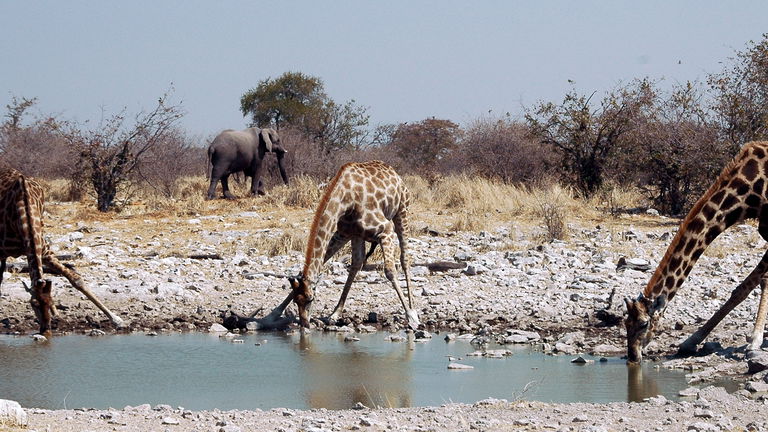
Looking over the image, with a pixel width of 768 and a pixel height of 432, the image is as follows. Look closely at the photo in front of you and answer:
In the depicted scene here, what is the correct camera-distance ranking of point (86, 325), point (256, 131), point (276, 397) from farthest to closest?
point (256, 131)
point (86, 325)
point (276, 397)

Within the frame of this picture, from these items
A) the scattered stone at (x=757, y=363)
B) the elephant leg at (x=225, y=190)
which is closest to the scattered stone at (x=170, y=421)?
the scattered stone at (x=757, y=363)

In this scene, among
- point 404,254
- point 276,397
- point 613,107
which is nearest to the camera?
point 276,397

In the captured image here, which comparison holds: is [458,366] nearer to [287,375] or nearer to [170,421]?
[287,375]

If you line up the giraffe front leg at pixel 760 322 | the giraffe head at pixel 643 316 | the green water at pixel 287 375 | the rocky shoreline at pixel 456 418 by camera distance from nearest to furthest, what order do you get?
the rocky shoreline at pixel 456 418 → the green water at pixel 287 375 → the giraffe head at pixel 643 316 → the giraffe front leg at pixel 760 322

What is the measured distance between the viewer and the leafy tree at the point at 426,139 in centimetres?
4300

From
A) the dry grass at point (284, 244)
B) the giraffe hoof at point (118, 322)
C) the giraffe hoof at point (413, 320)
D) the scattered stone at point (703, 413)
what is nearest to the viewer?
the scattered stone at point (703, 413)

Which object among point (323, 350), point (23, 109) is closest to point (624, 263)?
point (323, 350)

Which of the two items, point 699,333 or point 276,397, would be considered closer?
point 276,397

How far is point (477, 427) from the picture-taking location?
6477 millimetres

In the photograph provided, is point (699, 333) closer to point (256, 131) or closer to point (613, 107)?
point (613, 107)

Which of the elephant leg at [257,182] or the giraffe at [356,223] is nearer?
the giraffe at [356,223]

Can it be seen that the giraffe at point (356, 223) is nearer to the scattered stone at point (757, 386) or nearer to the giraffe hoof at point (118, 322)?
the giraffe hoof at point (118, 322)

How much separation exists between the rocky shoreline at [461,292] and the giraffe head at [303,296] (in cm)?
89

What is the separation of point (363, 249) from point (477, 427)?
570 centimetres
